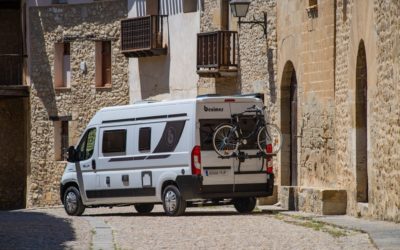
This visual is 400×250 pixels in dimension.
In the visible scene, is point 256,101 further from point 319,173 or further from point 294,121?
point 294,121

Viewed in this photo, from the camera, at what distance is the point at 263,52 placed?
2984cm

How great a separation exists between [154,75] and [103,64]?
357cm

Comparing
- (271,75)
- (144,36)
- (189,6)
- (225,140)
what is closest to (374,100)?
(225,140)

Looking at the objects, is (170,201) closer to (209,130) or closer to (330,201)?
(209,130)

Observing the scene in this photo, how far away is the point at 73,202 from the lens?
83.5 feet

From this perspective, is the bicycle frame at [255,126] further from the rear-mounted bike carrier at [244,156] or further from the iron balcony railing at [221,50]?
the iron balcony railing at [221,50]

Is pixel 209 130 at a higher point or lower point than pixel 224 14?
lower

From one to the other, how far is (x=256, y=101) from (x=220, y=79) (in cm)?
996

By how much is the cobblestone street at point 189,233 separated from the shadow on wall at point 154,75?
14.3 m

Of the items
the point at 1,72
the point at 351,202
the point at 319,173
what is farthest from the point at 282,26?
the point at 1,72

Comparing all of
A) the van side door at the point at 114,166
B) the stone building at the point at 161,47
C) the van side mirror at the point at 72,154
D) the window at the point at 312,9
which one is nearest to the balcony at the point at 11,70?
the stone building at the point at 161,47

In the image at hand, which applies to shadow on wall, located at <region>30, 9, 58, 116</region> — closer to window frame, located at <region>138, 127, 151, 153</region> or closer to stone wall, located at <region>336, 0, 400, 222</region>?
window frame, located at <region>138, 127, 151, 153</region>

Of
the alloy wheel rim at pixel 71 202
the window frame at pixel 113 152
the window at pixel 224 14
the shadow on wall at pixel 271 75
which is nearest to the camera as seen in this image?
the window frame at pixel 113 152

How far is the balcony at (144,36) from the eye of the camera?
119 feet
